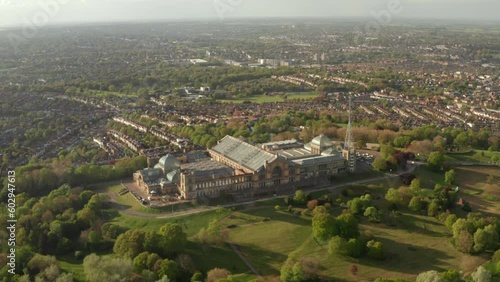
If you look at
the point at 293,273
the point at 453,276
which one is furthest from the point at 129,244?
the point at 453,276

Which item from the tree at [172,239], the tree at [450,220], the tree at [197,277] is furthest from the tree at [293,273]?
the tree at [450,220]

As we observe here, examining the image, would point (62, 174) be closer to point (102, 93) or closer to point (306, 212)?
point (306, 212)

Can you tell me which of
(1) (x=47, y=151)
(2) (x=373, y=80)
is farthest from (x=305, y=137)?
(2) (x=373, y=80)

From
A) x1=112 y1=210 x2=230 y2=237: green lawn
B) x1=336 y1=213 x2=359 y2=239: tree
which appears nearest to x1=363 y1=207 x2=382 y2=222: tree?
x1=336 y1=213 x2=359 y2=239: tree

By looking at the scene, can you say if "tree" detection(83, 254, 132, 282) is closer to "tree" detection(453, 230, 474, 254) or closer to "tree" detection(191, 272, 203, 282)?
"tree" detection(191, 272, 203, 282)

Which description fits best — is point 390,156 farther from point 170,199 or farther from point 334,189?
point 170,199
